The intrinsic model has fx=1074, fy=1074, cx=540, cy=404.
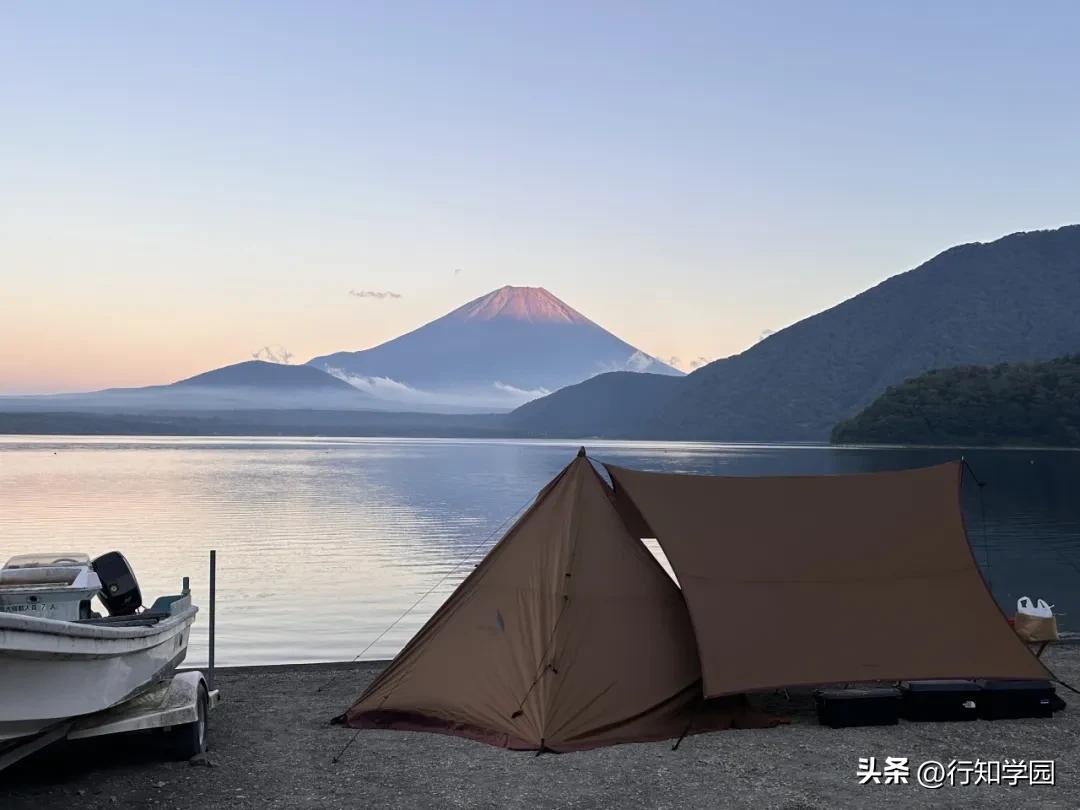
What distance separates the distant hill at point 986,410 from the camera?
140750 millimetres

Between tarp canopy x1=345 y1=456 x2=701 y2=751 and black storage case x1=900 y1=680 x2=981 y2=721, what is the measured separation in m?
2.23

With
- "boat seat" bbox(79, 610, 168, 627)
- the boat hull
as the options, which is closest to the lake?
"boat seat" bbox(79, 610, 168, 627)

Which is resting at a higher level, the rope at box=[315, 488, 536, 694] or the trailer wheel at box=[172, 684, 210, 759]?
the trailer wheel at box=[172, 684, 210, 759]

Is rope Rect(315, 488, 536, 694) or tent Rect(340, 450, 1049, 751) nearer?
tent Rect(340, 450, 1049, 751)

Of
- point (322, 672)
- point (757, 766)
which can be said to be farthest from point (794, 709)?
point (322, 672)

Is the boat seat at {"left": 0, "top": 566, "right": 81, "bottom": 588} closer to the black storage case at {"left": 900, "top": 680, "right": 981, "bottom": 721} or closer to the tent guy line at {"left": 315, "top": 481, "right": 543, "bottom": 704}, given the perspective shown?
the tent guy line at {"left": 315, "top": 481, "right": 543, "bottom": 704}

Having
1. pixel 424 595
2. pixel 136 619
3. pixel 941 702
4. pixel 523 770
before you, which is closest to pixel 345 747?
pixel 523 770

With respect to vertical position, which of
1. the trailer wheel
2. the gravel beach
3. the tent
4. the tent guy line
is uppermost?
the tent

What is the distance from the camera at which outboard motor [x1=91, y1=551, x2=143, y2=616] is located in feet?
38.3

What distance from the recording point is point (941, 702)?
439 inches

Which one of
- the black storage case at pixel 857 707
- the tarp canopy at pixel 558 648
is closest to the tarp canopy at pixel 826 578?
the black storage case at pixel 857 707

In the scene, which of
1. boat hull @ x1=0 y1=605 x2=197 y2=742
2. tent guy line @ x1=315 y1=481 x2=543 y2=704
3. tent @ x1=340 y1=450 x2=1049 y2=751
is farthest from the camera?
tent guy line @ x1=315 y1=481 x2=543 y2=704

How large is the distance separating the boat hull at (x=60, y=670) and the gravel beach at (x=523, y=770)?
759mm

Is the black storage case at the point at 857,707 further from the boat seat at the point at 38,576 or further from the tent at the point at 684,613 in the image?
the boat seat at the point at 38,576
